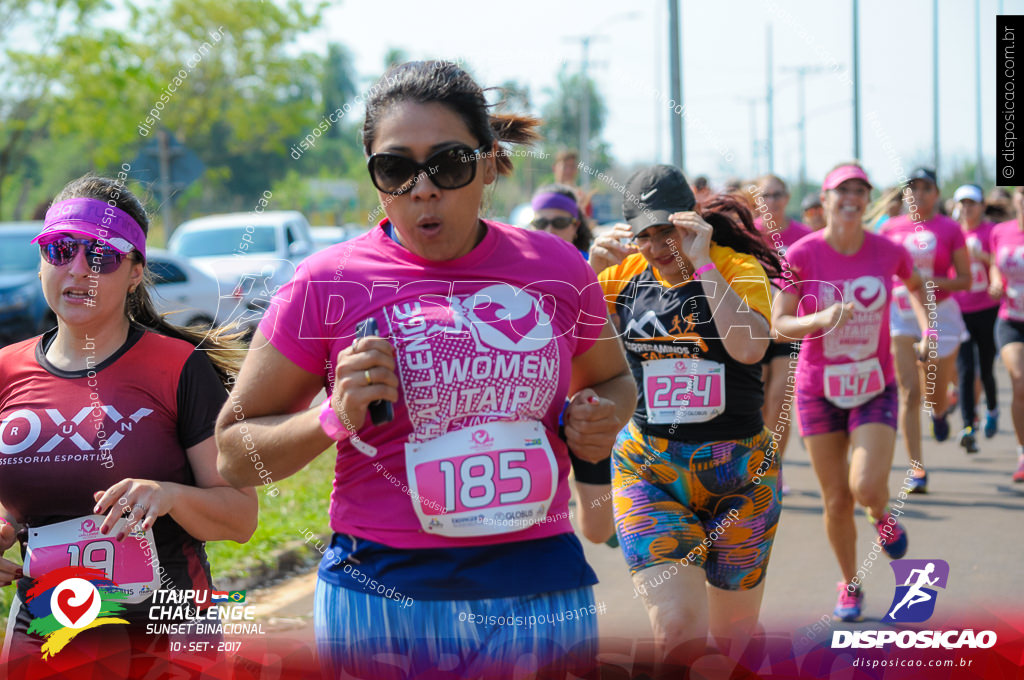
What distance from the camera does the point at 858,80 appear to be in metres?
12.4

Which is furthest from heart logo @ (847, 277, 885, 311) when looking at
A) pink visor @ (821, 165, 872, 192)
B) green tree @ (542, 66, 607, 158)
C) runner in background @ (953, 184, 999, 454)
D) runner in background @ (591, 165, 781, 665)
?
green tree @ (542, 66, 607, 158)

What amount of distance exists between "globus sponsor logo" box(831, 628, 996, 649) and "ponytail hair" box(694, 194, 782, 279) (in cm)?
161

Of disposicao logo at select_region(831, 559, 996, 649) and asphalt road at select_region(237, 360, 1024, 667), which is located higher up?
disposicao logo at select_region(831, 559, 996, 649)

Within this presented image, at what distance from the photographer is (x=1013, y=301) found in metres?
8.36

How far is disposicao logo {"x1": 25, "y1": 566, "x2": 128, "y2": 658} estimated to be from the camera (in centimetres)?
271

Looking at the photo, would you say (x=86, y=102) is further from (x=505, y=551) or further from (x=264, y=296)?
(x=505, y=551)

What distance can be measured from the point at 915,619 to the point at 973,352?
21.5ft

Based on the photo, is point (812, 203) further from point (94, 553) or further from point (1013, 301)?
point (94, 553)

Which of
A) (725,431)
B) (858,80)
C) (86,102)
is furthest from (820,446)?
(86,102)

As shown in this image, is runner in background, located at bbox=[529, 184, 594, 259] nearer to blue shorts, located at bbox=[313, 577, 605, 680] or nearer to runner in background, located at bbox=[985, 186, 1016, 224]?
blue shorts, located at bbox=[313, 577, 605, 680]

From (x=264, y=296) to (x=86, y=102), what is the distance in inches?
719

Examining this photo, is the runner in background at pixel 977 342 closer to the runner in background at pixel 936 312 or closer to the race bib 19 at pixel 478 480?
the runner in background at pixel 936 312

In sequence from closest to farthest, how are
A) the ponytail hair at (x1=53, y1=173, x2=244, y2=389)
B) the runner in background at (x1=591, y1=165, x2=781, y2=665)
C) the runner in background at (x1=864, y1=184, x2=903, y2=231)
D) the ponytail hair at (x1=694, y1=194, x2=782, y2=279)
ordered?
the ponytail hair at (x1=53, y1=173, x2=244, y2=389)
the runner in background at (x1=591, y1=165, x2=781, y2=665)
the ponytail hair at (x1=694, y1=194, x2=782, y2=279)
the runner in background at (x1=864, y1=184, x2=903, y2=231)

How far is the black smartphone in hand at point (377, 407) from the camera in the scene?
79.7 inches
